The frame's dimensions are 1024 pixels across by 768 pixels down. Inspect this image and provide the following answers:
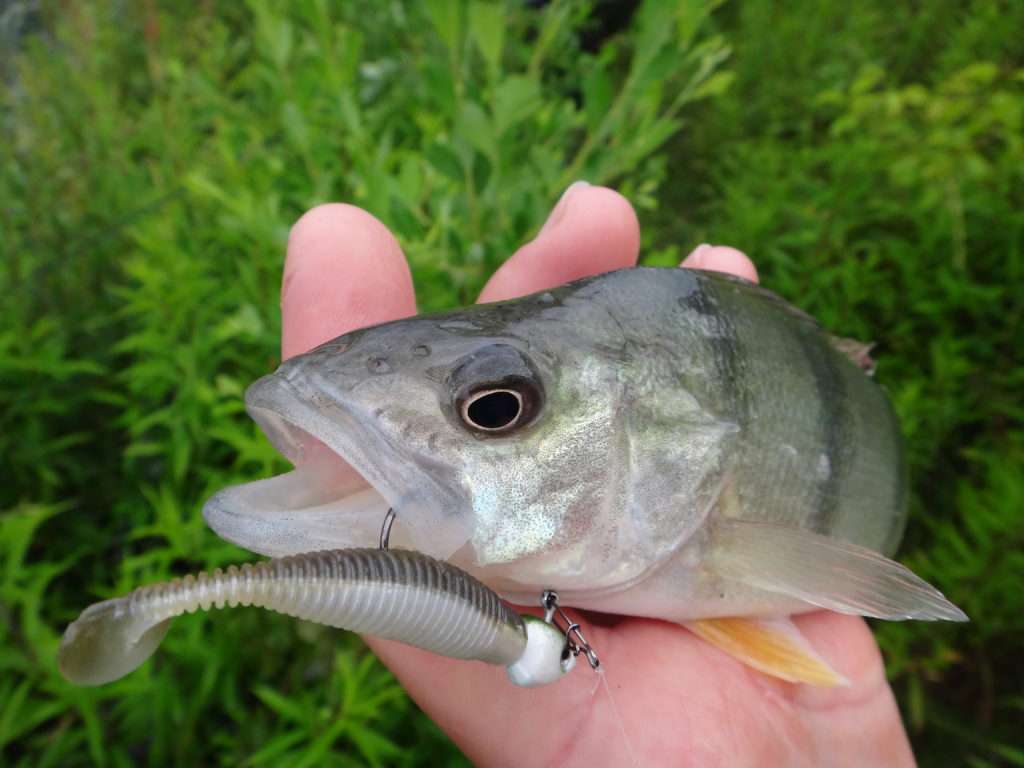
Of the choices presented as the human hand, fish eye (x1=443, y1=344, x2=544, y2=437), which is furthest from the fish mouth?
the human hand

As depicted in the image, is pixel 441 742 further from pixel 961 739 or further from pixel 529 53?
pixel 529 53

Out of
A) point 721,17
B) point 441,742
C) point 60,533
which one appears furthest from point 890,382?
point 721,17

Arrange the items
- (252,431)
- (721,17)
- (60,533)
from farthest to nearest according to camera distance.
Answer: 1. (721,17)
2. (60,533)
3. (252,431)

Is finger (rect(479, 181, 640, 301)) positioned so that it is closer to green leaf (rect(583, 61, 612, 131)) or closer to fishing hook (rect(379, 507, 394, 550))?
green leaf (rect(583, 61, 612, 131))

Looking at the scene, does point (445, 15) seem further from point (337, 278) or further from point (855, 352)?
point (855, 352)

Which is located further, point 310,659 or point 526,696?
point 310,659

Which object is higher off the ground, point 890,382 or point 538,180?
point 538,180

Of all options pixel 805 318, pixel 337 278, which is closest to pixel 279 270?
pixel 337 278
